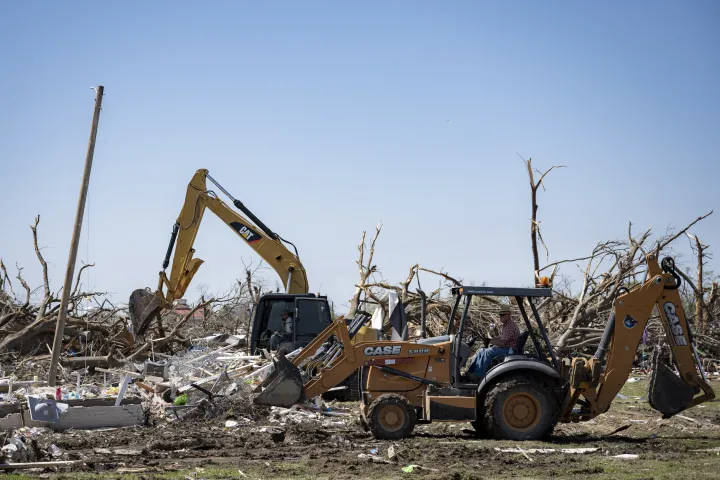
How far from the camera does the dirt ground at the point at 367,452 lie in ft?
26.5

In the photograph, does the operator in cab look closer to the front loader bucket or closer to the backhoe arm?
the backhoe arm

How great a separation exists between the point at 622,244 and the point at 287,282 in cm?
734

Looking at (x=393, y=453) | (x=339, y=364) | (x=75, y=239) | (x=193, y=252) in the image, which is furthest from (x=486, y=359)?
(x=193, y=252)

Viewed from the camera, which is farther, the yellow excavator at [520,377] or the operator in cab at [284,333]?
the operator in cab at [284,333]

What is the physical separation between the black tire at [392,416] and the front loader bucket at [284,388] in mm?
1157

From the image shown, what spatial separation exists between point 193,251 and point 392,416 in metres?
9.01

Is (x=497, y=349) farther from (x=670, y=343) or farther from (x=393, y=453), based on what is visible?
(x=393, y=453)

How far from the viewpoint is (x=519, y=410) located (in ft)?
33.7

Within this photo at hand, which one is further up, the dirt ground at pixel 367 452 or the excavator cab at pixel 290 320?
the excavator cab at pixel 290 320

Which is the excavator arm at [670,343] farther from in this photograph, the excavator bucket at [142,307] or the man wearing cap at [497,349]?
the excavator bucket at [142,307]

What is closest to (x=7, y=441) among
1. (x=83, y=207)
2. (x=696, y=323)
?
(x=83, y=207)

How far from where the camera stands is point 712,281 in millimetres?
22203

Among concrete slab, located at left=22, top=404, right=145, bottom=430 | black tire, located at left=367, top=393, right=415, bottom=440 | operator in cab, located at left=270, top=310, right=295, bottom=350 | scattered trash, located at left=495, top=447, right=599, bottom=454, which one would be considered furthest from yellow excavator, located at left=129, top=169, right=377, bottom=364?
scattered trash, located at left=495, top=447, right=599, bottom=454

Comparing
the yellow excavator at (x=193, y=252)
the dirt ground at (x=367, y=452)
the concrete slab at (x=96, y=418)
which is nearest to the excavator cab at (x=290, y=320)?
the yellow excavator at (x=193, y=252)
